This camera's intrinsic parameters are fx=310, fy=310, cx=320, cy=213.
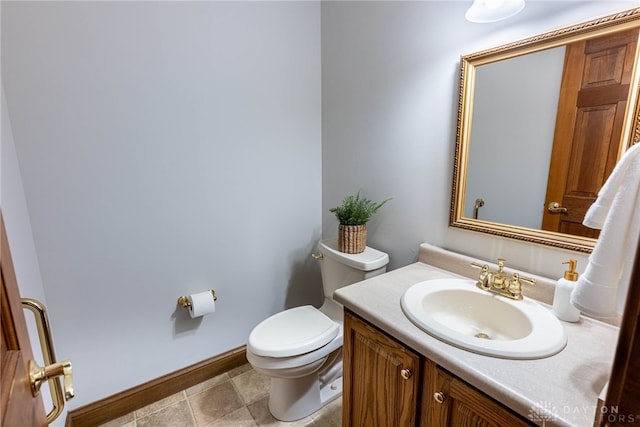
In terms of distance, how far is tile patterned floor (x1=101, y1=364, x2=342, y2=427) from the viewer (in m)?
1.53

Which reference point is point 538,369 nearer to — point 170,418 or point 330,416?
point 330,416

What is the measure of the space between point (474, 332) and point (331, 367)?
0.87 metres

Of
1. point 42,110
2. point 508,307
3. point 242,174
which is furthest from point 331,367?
point 42,110

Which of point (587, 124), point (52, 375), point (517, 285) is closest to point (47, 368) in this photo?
point (52, 375)

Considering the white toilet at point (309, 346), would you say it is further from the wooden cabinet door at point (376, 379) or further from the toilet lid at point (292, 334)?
the wooden cabinet door at point (376, 379)

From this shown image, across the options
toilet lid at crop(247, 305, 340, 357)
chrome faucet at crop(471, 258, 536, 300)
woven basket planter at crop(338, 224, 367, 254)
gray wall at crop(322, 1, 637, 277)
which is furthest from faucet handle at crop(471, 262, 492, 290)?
toilet lid at crop(247, 305, 340, 357)

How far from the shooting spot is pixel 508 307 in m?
1.01

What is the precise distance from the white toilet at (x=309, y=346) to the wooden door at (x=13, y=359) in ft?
2.94

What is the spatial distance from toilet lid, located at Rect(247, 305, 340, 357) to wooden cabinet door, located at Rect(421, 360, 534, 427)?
0.60 meters

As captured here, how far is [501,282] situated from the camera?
1.06 meters

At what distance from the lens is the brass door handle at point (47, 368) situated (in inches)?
21.6

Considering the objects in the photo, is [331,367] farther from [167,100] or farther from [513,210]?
[167,100]

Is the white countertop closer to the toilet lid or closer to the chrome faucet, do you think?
the chrome faucet

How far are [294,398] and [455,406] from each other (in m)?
0.97
